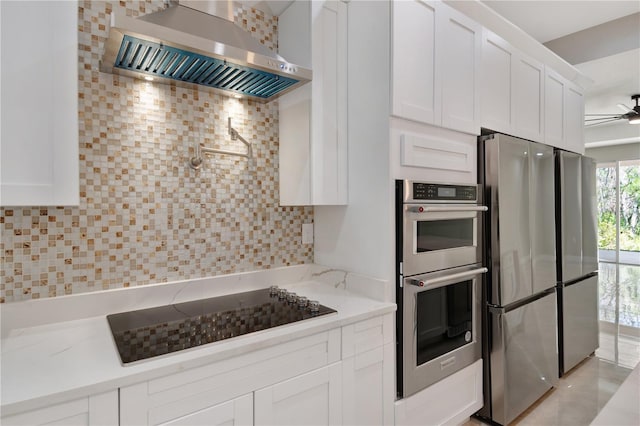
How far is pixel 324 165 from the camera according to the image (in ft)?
6.34

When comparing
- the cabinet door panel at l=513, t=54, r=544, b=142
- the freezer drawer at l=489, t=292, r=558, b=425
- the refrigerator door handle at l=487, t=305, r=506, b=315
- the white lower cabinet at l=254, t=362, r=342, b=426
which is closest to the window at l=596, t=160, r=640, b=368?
the freezer drawer at l=489, t=292, r=558, b=425

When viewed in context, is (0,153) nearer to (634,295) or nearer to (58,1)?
(58,1)

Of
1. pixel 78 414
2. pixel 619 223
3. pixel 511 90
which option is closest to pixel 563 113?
pixel 511 90

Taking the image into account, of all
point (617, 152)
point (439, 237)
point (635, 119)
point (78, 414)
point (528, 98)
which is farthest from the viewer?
point (617, 152)

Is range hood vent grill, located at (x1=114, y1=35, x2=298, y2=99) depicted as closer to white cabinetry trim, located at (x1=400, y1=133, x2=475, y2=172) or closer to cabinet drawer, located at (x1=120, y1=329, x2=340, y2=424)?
white cabinetry trim, located at (x1=400, y1=133, x2=475, y2=172)

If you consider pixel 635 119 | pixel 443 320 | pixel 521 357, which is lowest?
pixel 521 357

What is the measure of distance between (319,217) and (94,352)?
1.35m

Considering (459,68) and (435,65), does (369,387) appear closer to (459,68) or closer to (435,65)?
(435,65)

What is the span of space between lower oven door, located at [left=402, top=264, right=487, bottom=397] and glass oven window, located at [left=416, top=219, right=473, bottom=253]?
14 cm

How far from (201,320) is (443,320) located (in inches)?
49.8

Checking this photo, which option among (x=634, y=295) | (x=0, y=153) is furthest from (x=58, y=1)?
(x=634, y=295)

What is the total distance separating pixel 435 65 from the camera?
1903 mm

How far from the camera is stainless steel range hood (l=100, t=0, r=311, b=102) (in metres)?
1.26

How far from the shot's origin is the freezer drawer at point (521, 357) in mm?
2117
